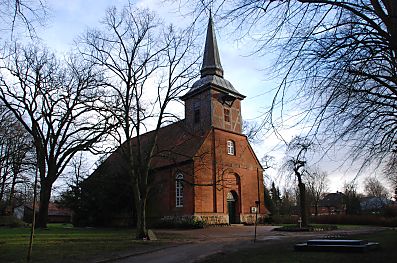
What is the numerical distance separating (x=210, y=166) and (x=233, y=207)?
16.9 feet

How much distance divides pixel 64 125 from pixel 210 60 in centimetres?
1650

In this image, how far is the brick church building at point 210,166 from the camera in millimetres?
35156

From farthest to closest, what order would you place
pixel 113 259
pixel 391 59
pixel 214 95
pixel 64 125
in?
pixel 214 95 < pixel 64 125 < pixel 113 259 < pixel 391 59

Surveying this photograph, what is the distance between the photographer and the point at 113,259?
1398cm

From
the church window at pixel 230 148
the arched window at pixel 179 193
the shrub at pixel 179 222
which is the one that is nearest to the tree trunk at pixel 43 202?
the shrub at pixel 179 222

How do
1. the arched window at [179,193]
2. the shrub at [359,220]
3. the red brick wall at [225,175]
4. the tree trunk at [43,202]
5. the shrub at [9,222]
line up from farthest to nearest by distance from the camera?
1. the shrub at [9,222]
2. the shrub at [359,220]
3. the arched window at [179,193]
4. the red brick wall at [225,175]
5. the tree trunk at [43,202]

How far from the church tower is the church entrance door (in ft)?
21.8

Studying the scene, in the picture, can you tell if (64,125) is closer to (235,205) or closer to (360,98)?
(235,205)

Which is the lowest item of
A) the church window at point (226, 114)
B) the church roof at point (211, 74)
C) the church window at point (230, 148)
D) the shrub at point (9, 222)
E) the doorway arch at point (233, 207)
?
the shrub at point (9, 222)

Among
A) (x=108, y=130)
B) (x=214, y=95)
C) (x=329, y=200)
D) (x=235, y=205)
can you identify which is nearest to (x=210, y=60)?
(x=214, y=95)

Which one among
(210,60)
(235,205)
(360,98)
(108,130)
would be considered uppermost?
(210,60)

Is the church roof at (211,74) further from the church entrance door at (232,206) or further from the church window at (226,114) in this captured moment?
the church entrance door at (232,206)

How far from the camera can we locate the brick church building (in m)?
35.2

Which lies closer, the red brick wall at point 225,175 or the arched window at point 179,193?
the red brick wall at point 225,175
